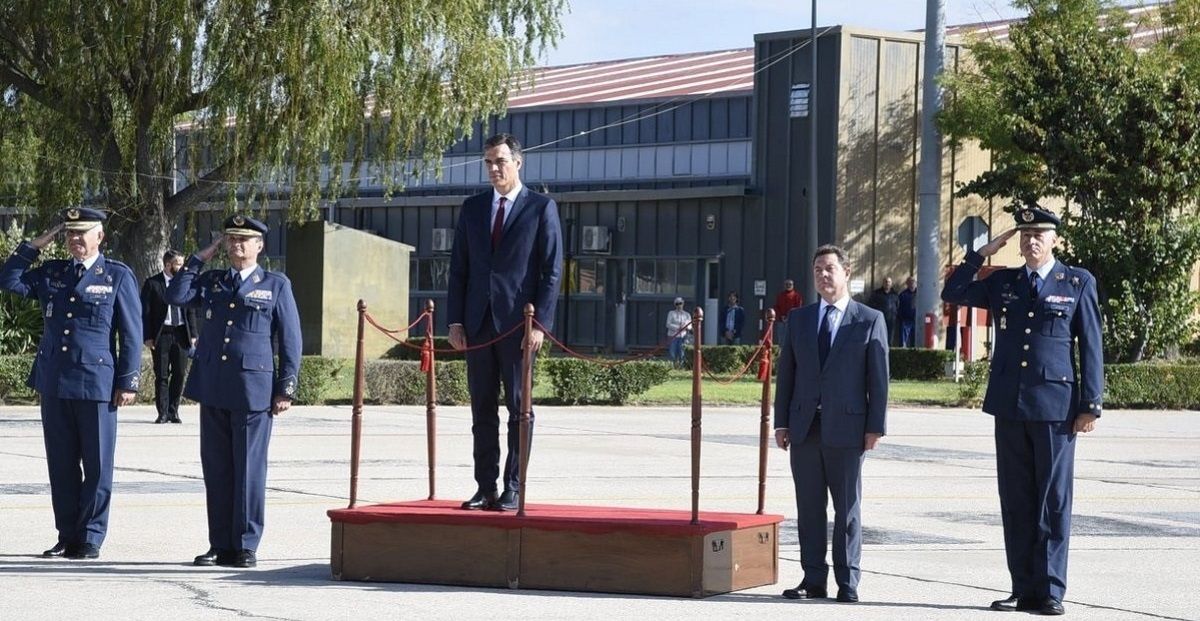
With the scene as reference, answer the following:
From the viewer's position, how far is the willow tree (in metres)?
26.7

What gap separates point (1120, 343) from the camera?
30625 millimetres

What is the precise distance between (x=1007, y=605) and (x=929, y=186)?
28266 millimetres

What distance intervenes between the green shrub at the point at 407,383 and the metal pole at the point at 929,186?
1292 centimetres

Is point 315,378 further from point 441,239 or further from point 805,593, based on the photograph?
point 441,239

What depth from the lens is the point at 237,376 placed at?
10016 millimetres

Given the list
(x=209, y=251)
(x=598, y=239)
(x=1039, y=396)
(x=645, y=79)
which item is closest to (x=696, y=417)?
(x=1039, y=396)

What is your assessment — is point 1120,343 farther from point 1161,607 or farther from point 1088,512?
point 1161,607

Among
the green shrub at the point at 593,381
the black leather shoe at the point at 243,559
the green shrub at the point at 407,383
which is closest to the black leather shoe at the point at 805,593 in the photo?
the black leather shoe at the point at 243,559

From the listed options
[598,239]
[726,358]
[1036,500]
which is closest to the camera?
[1036,500]

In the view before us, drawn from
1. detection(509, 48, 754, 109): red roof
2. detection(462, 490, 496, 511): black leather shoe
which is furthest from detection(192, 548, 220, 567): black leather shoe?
detection(509, 48, 754, 109): red roof

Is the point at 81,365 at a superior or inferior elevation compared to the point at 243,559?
superior

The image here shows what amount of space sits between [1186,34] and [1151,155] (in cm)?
1250

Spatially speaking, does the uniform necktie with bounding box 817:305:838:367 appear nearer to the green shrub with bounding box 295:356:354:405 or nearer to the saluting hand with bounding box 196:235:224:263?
the saluting hand with bounding box 196:235:224:263

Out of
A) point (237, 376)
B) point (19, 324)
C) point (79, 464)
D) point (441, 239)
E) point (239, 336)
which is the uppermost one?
point (441, 239)
